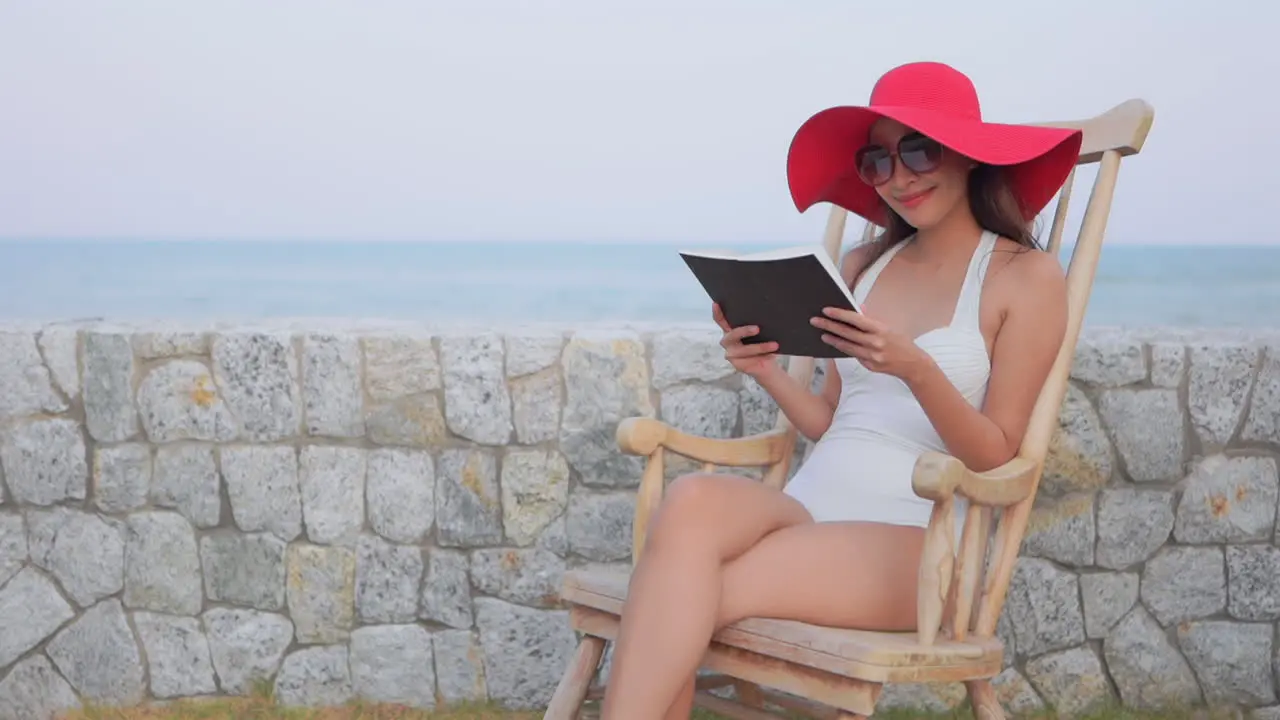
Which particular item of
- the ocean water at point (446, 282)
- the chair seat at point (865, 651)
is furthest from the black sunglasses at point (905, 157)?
the ocean water at point (446, 282)

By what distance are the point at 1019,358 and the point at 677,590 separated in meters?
0.66

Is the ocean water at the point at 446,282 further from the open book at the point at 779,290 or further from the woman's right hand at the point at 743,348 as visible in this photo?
the open book at the point at 779,290

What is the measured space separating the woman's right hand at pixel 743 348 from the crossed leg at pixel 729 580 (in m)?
0.21

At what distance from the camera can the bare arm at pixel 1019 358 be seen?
2.03 metres

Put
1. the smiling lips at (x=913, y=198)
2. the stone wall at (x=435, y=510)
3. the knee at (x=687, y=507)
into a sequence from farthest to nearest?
1. the stone wall at (x=435, y=510)
2. the smiling lips at (x=913, y=198)
3. the knee at (x=687, y=507)

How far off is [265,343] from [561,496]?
70cm

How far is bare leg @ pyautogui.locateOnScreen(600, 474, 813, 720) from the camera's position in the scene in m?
1.75

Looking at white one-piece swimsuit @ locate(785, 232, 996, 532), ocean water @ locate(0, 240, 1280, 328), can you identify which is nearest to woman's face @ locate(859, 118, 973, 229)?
white one-piece swimsuit @ locate(785, 232, 996, 532)

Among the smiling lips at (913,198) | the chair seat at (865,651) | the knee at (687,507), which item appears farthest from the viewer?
the smiling lips at (913,198)

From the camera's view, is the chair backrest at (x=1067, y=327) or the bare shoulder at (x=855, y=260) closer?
the chair backrest at (x=1067, y=327)

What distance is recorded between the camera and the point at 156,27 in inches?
493

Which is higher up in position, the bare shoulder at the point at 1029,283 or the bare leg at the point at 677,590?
the bare shoulder at the point at 1029,283

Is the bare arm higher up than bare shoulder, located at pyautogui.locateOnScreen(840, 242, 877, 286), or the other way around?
bare shoulder, located at pyautogui.locateOnScreen(840, 242, 877, 286)

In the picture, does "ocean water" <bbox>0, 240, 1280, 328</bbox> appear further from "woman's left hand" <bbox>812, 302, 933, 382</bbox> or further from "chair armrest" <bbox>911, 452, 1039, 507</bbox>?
"woman's left hand" <bbox>812, 302, 933, 382</bbox>
